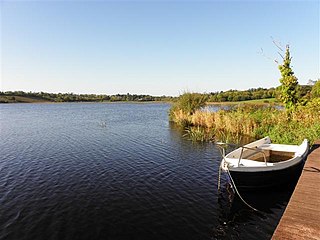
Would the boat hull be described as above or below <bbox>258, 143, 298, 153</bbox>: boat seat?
below

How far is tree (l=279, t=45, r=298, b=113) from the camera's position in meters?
23.8

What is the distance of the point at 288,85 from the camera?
23.8 metres

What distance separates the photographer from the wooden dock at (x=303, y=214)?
4.45 metres

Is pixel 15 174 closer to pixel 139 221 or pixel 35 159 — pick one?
pixel 35 159

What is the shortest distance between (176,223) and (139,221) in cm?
123

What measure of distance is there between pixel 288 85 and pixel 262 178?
17.7 meters

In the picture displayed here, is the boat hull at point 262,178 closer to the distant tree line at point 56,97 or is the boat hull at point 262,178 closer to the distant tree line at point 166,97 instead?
the distant tree line at point 166,97

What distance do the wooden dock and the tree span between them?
18.0 m

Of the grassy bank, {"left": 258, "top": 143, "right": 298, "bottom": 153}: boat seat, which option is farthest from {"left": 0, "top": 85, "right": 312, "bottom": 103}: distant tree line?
{"left": 258, "top": 143, "right": 298, "bottom": 153}: boat seat

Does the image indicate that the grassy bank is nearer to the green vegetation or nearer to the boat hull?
the green vegetation

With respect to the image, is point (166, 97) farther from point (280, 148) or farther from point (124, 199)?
point (124, 199)

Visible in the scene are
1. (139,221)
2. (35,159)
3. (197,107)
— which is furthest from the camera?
(197,107)

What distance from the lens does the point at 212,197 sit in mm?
9703

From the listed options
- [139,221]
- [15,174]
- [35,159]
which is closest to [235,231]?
[139,221]
